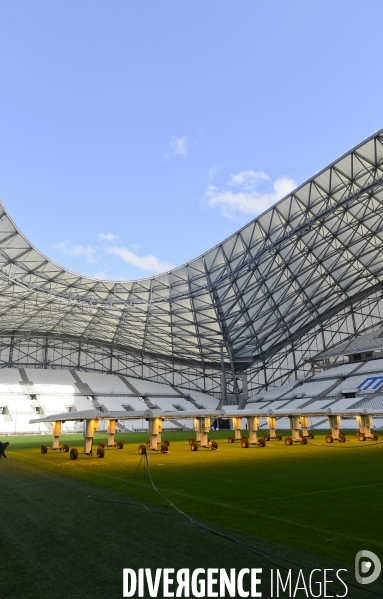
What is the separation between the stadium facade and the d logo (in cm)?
3886

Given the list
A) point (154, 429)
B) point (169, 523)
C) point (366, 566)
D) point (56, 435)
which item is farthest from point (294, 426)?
point (366, 566)

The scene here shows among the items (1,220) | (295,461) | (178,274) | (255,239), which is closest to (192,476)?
(295,461)

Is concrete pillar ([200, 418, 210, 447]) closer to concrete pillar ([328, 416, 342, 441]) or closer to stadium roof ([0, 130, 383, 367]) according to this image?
concrete pillar ([328, 416, 342, 441])

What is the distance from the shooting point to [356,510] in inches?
387

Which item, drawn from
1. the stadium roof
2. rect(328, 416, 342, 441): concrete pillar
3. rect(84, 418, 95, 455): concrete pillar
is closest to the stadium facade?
the stadium roof

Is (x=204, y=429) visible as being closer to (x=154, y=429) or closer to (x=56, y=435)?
(x=154, y=429)

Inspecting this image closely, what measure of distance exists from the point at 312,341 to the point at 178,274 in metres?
29.0

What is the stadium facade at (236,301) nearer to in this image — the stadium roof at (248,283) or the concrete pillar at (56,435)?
the stadium roof at (248,283)

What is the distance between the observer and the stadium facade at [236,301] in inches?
1864

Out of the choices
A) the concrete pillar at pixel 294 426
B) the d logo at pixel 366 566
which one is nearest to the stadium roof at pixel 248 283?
the concrete pillar at pixel 294 426

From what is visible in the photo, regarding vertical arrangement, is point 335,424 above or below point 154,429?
above

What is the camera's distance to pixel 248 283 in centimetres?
5816

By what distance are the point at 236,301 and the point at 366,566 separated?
5422 centimetres

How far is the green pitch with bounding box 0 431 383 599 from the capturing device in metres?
6.33
